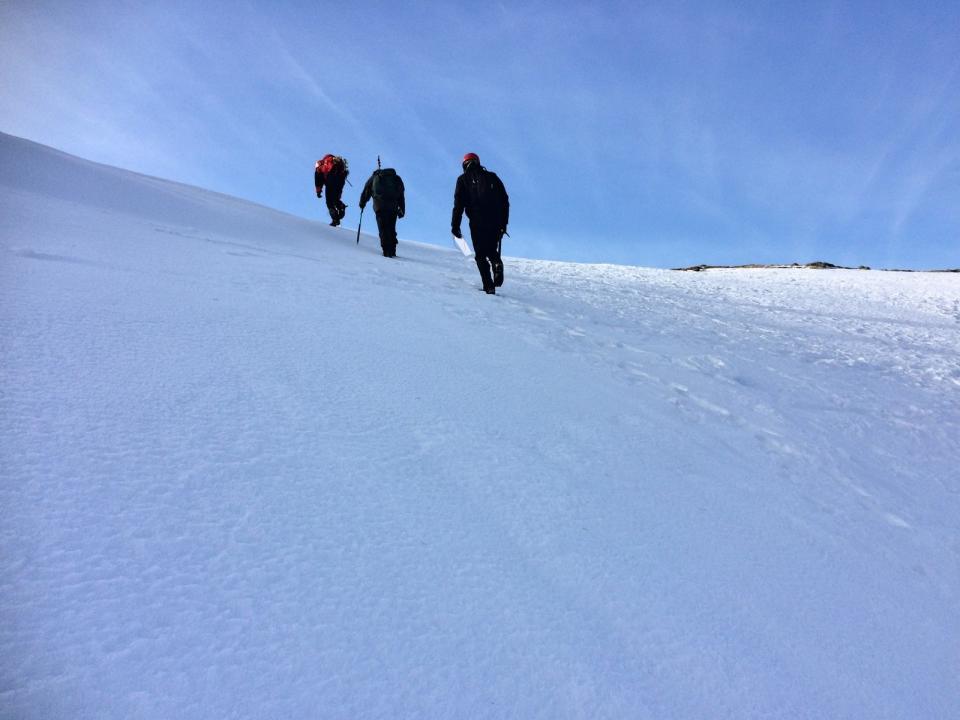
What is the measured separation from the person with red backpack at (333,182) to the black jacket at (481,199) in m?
4.82

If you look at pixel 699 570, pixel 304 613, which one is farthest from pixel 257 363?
pixel 699 570

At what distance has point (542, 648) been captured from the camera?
120 centimetres

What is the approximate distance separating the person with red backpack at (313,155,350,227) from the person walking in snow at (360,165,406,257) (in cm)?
213

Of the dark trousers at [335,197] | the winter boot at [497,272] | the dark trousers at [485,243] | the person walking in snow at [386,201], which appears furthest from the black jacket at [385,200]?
the winter boot at [497,272]

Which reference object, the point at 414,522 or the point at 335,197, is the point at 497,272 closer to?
the point at 414,522

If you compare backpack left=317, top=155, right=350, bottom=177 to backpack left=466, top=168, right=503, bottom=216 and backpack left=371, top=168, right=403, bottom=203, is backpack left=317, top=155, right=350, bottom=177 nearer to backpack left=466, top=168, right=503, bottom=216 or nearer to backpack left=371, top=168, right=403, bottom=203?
backpack left=371, top=168, right=403, bottom=203

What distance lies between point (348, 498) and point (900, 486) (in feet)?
9.44

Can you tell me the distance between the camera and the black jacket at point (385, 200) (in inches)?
321

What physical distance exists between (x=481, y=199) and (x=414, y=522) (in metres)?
5.22

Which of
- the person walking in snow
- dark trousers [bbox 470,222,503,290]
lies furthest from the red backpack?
dark trousers [bbox 470,222,503,290]

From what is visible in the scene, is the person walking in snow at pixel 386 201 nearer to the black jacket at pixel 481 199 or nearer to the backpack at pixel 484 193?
the black jacket at pixel 481 199

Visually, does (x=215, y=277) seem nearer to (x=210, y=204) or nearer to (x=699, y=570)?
(x=699, y=570)

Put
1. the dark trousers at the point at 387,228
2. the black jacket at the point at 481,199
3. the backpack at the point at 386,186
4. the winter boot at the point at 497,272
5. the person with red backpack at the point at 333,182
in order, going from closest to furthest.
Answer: the winter boot at the point at 497,272 → the black jacket at the point at 481,199 → the dark trousers at the point at 387,228 → the backpack at the point at 386,186 → the person with red backpack at the point at 333,182

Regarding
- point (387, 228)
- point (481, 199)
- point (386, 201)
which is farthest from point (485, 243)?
point (386, 201)
